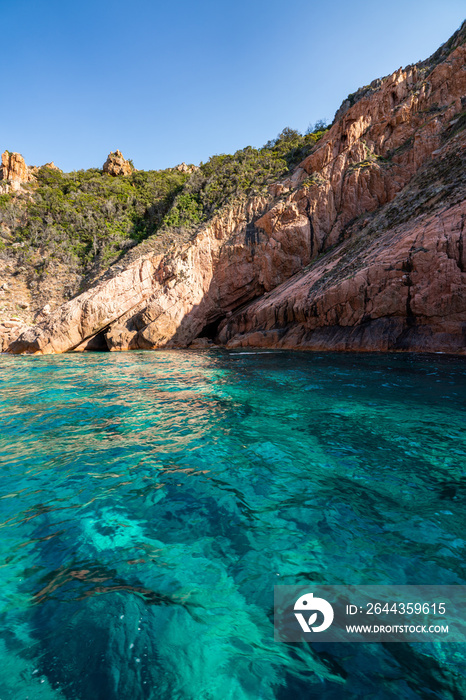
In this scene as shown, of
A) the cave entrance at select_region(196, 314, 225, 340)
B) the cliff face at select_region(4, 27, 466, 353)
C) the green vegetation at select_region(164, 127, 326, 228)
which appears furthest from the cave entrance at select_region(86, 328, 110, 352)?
the green vegetation at select_region(164, 127, 326, 228)

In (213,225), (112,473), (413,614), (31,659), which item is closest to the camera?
(31,659)

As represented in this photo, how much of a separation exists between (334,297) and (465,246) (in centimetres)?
542

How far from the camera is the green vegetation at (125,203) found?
2753 centimetres

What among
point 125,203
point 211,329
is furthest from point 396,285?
point 125,203

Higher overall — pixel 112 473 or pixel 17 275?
pixel 17 275

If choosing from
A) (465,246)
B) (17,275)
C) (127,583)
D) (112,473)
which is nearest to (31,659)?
(127,583)

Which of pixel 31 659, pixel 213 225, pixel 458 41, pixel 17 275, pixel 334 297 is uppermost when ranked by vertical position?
pixel 458 41

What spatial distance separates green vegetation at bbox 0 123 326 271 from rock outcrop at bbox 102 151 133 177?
3.59 m

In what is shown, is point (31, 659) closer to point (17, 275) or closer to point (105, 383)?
point (105, 383)

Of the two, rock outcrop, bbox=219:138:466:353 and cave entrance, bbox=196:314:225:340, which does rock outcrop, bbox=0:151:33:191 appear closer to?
cave entrance, bbox=196:314:225:340

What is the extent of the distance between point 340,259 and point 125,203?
26337mm

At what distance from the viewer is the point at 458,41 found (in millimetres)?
19844

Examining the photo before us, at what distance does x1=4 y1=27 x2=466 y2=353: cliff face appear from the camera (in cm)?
1289

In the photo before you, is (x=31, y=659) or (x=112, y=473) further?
(x=112, y=473)
